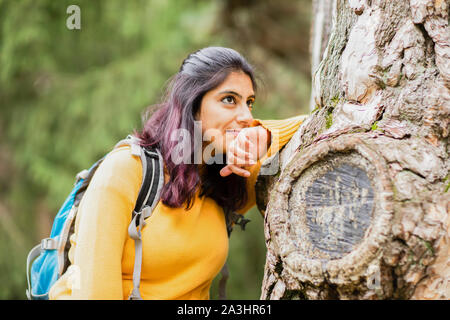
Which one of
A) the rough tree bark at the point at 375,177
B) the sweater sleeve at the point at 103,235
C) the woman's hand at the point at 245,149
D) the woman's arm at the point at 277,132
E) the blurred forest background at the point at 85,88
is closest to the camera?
the rough tree bark at the point at 375,177

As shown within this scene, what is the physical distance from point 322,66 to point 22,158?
3665 mm

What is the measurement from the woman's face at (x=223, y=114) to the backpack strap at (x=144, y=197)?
0.24 m

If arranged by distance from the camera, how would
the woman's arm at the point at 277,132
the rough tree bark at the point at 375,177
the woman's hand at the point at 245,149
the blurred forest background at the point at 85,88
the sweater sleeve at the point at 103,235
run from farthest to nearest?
the blurred forest background at the point at 85,88 < the woman's arm at the point at 277,132 < the woman's hand at the point at 245,149 < the sweater sleeve at the point at 103,235 < the rough tree bark at the point at 375,177

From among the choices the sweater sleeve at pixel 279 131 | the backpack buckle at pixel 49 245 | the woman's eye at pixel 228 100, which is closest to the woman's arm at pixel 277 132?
the sweater sleeve at pixel 279 131

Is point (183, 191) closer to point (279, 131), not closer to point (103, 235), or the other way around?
point (103, 235)

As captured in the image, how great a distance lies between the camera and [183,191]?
165 centimetres

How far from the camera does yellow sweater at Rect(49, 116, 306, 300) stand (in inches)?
57.4

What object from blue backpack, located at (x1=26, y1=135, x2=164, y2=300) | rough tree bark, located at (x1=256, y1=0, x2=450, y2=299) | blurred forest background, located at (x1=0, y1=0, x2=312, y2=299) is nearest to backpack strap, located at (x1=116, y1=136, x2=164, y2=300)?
blue backpack, located at (x1=26, y1=135, x2=164, y2=300)

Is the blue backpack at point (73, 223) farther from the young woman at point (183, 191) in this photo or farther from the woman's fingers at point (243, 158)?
the woman's fingers at point (243, 158)

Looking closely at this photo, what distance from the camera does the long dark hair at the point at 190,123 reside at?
1.66m

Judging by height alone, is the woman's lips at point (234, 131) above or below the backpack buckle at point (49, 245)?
above

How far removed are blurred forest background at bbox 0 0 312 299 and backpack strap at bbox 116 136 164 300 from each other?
2.13 m

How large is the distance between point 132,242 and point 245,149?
1.89 feet

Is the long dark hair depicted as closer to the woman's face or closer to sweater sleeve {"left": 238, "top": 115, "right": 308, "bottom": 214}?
the woman's face
